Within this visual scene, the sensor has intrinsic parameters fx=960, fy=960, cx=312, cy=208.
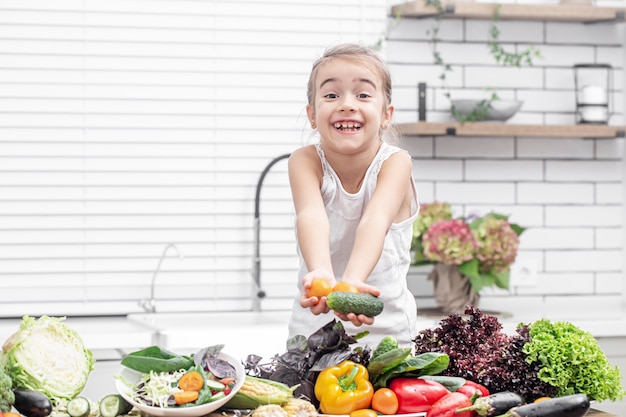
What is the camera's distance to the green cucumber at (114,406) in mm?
1671

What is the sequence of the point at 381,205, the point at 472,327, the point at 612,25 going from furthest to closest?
1. the point at 612,25
2. the point at 381,205
3. the point at 472,327

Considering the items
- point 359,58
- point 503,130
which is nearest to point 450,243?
point 503,130

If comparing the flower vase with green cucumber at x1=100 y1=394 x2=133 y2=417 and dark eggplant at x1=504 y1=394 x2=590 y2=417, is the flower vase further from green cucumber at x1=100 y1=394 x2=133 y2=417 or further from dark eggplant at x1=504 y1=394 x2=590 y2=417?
green cucumber at x1=100 y1=394 x2=133 y2=417

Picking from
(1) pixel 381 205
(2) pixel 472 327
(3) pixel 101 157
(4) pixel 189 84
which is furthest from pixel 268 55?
(2) pixel 472 327

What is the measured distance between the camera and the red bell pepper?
171 cm

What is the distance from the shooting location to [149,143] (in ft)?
12.4

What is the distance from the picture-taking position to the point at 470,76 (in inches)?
160

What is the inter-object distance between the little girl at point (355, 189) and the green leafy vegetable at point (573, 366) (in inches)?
13.8

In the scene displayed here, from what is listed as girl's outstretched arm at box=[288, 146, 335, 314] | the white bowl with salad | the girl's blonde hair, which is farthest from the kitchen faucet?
the white bowl with salad

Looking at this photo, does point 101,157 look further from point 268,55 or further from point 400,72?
point 400,72

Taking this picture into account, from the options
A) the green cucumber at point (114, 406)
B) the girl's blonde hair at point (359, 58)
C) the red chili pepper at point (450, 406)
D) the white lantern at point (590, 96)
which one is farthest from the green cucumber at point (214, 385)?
the white lantern at point (590, 96)

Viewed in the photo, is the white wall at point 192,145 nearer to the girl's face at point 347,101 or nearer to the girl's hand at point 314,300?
the girl's face at point 347,101

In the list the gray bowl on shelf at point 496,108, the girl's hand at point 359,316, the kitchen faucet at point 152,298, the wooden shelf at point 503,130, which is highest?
the gray bowl on shelf at point 496,108

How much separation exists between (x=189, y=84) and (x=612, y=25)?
73.8 inches
